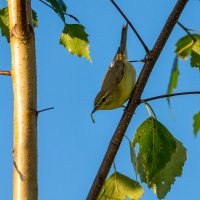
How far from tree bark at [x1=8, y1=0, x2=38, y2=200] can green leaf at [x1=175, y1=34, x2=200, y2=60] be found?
1.08 m

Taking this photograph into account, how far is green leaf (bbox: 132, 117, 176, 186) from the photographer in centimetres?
243

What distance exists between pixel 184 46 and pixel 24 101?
50.9 inches

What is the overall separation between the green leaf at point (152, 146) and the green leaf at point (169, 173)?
6cm

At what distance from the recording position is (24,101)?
208 centimetres

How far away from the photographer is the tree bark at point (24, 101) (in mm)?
1966

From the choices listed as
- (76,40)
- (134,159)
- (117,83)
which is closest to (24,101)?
(134,159)

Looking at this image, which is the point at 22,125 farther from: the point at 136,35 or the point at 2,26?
the point at 2,26

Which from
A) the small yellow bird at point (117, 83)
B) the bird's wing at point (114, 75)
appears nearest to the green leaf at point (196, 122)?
the small yellow bird at point (117, 83)

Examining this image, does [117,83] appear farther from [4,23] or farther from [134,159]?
Answer: [134,159]

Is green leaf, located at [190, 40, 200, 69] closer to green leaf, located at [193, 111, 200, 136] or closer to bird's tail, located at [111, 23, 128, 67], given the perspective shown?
green leaf, located at [193, 111, 200, 136]

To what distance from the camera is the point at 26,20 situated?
214 centimetres

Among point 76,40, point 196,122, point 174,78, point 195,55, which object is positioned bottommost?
point 196,122

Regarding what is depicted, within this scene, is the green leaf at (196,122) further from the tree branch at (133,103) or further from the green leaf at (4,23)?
the green leaf at (4,23)

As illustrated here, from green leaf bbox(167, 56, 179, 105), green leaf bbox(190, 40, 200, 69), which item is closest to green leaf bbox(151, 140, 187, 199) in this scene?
green leaf bbox(167, 56, 179, 105)
